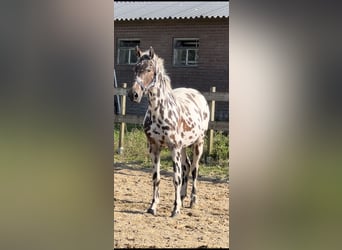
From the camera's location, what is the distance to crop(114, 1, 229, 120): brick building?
4.00 meters

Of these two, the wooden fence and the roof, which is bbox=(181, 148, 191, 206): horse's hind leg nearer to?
the wooden fence

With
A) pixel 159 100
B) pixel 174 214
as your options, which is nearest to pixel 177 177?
pixel 174 214


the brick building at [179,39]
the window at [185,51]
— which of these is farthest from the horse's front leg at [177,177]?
the window at [185,51]

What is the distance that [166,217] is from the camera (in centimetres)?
339

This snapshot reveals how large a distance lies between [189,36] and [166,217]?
7.42 ft

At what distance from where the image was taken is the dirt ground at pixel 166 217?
279 cm

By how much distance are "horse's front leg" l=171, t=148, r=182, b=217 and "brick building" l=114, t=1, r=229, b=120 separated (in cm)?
87
